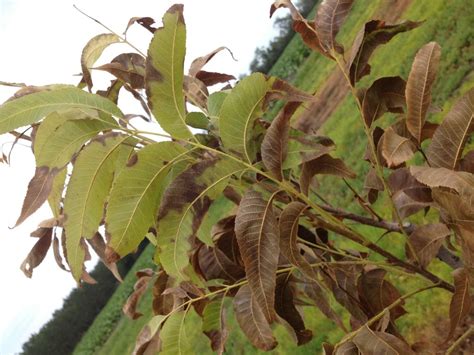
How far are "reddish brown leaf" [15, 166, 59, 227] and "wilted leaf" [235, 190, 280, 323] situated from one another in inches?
12.9

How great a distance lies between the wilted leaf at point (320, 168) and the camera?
101cm

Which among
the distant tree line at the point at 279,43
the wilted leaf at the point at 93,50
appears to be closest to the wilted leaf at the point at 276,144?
the wilted leaf at the point at 93,50

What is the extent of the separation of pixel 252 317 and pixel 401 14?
11.1 metres

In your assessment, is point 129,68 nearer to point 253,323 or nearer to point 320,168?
point 320,168

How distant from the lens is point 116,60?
3.84 ft

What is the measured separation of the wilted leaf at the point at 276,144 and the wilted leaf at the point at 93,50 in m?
0.45

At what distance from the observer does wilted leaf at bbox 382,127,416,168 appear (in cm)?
85

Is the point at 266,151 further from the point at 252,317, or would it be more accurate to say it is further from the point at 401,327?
the point at 401,327

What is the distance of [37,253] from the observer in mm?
1357

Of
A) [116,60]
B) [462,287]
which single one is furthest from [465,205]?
[116,60]

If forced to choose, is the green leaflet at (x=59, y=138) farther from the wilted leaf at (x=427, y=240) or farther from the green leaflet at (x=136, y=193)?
the wilted leaf at (x=427, y=240)

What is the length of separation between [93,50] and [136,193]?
17.2 inches

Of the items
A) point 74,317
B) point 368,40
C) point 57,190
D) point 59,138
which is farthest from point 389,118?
point 74,317

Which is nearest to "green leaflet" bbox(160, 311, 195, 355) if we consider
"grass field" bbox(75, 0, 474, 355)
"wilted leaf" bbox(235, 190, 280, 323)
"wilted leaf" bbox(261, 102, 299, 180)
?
"wilted leaf" bbox(235, 190, 280, 323)
